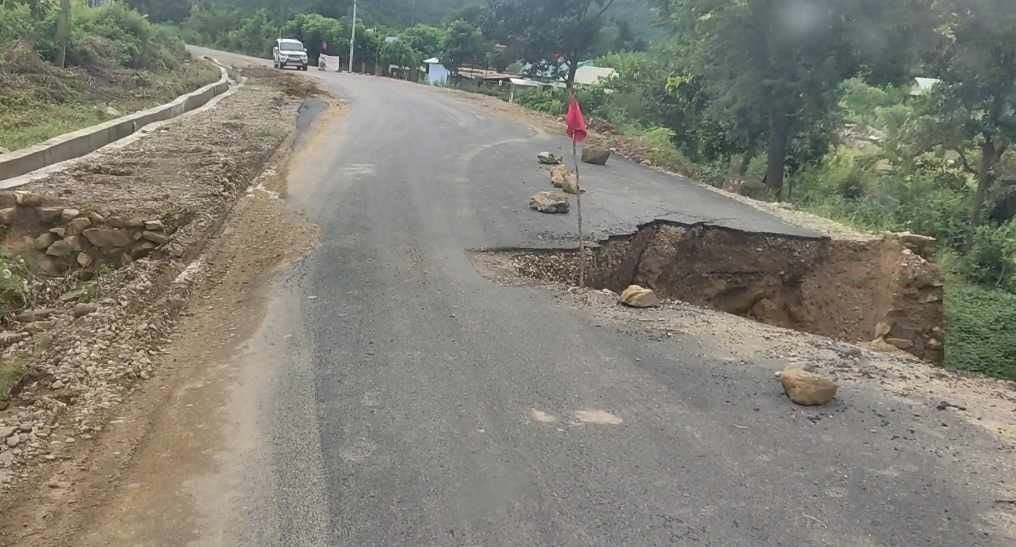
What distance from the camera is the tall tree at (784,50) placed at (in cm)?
1605

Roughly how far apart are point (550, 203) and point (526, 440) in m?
6.27

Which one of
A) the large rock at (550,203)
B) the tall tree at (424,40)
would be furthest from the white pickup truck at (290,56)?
the large rock at (550,203)

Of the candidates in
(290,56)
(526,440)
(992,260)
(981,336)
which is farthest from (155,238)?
(290,56)

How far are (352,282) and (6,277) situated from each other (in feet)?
9.29

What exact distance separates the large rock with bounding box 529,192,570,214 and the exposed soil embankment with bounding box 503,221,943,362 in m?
1.07

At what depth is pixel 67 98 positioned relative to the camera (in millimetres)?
15000

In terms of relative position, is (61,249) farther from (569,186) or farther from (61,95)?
(61,95)

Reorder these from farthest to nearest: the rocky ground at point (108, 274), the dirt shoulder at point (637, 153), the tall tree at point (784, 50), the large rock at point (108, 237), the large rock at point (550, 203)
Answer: the tall tree at point (784, 50) < the dirt shoulder at point (637, 153) < the large rock at point (550, 203) < the large rock at point (108, 237) < the rocky ground at point (108, 274)

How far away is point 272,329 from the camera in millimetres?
6320

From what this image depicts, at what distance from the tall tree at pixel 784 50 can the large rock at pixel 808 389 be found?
495 inches

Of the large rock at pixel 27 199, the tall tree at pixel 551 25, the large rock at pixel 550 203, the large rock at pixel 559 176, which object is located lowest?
the large rock at pixel 27 199

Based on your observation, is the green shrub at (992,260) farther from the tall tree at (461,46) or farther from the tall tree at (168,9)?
the tall tree at (168,9)

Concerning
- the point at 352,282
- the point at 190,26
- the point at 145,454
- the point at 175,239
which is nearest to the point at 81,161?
the point at 175,239

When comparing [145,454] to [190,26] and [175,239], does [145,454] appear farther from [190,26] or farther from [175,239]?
[190,26]
